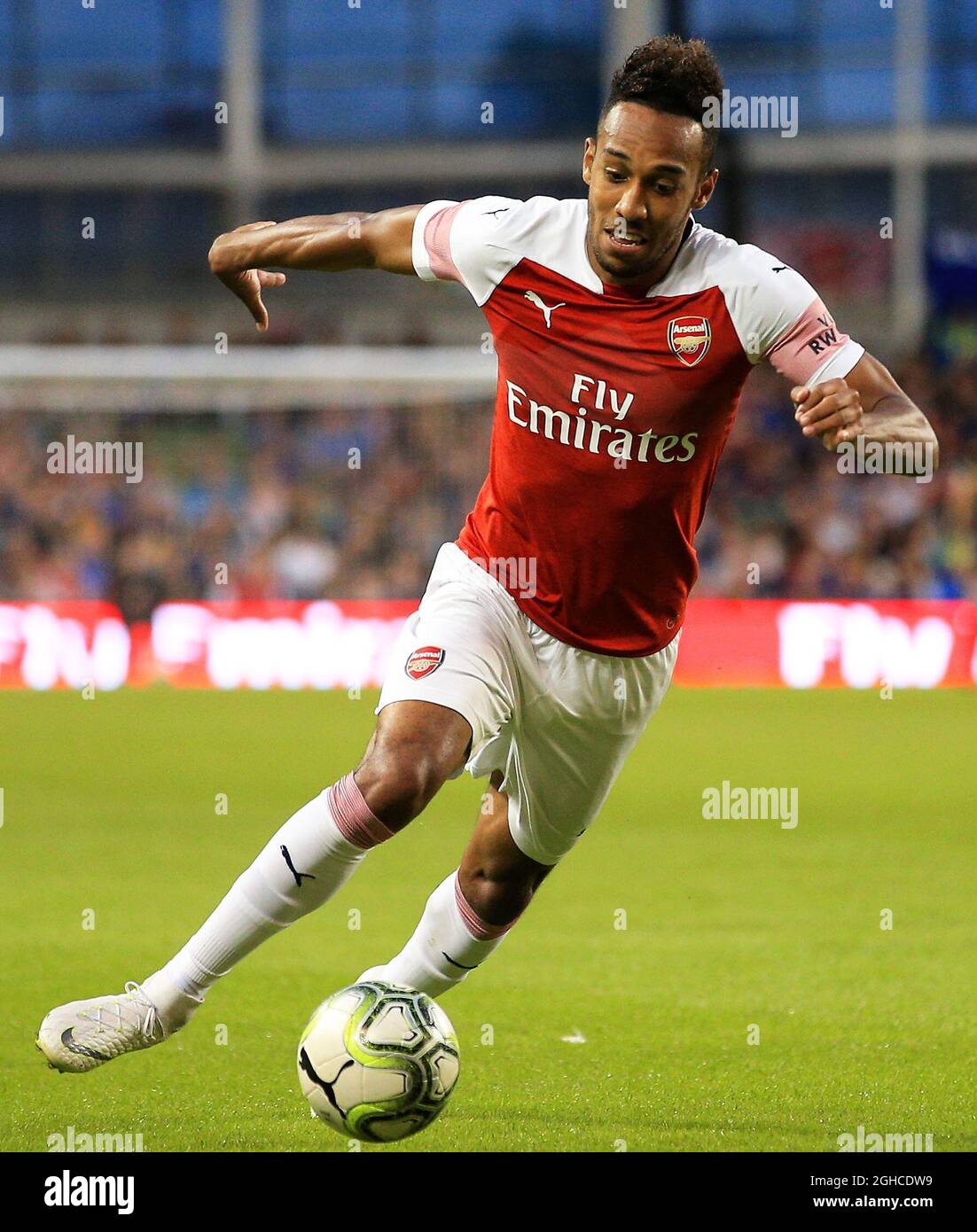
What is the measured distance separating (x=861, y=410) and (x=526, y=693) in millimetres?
1209

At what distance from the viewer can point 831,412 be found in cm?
401

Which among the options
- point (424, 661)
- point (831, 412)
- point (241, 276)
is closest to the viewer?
point (831, 412)

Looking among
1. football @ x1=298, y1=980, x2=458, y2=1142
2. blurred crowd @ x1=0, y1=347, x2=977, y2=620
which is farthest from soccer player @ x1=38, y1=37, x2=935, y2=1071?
blurred crowd @ x1=0, y1=347, x2=977, y2=620

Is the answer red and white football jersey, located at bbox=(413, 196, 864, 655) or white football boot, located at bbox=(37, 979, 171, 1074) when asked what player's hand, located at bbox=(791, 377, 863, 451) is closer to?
red and white football jersey, located at bbox=(413, 196, 864, 655)

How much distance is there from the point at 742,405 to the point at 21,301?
1293 centimetres

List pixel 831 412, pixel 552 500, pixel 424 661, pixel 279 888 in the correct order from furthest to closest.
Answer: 1. pixel 552 500
2. pixel 424 661
3. pixel 279 888
4. pixel 831 412

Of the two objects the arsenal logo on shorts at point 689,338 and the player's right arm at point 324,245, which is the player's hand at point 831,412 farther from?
the player's right arm at point 324,245

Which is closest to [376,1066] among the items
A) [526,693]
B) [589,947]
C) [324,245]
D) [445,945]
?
[445,945]

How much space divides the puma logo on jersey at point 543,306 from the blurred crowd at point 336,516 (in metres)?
13.1

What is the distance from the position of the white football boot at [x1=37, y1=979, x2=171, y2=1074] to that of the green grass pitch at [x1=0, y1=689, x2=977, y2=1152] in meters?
0.24

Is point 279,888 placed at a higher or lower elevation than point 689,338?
lower

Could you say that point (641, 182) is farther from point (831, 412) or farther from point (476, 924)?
point (476, 924)

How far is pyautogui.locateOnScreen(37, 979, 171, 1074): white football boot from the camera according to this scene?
14.4 feet

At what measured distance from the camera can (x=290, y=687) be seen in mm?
17422
